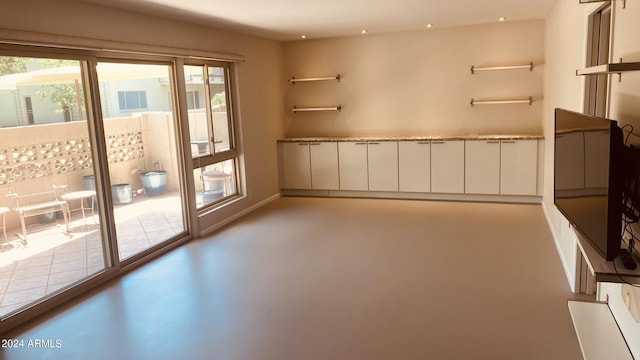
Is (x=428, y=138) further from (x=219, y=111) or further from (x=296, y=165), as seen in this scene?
(x=219, y=111)

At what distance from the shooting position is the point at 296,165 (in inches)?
292

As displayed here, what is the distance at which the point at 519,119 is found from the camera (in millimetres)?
6605

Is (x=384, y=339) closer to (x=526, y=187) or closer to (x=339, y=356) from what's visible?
(x=339, y=356)

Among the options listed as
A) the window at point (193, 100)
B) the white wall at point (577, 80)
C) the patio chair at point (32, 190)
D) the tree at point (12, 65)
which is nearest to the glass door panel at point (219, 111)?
the window at point (193, 100)

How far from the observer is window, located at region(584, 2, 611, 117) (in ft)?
10.2

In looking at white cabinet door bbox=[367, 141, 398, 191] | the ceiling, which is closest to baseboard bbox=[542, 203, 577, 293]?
white cabinet door bbox=[367, 141, 398, 191]

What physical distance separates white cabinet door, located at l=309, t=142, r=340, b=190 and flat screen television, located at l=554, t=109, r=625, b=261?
457cm

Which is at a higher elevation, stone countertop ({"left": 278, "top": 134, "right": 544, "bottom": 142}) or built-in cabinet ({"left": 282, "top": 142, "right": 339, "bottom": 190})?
stone countertop ({"left": 278, "top": 134, "right": 544, "bottom": 142})

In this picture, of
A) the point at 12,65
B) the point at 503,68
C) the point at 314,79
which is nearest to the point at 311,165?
the point at 314,79

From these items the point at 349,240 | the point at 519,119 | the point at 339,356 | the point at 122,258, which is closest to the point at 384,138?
the point at 519,119

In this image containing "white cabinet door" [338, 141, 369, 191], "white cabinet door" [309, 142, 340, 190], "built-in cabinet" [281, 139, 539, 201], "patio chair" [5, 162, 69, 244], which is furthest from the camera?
"white cabinet door" [309, 142, 340, 190]

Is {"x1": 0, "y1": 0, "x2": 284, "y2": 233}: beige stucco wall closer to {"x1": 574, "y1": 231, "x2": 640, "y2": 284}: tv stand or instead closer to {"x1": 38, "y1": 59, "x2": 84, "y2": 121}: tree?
{"x1": 38, "y1": 59, "x2": 84, "y2": 121}: tree

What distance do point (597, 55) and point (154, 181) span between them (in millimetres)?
4086

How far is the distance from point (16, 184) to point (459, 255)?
371 cm
